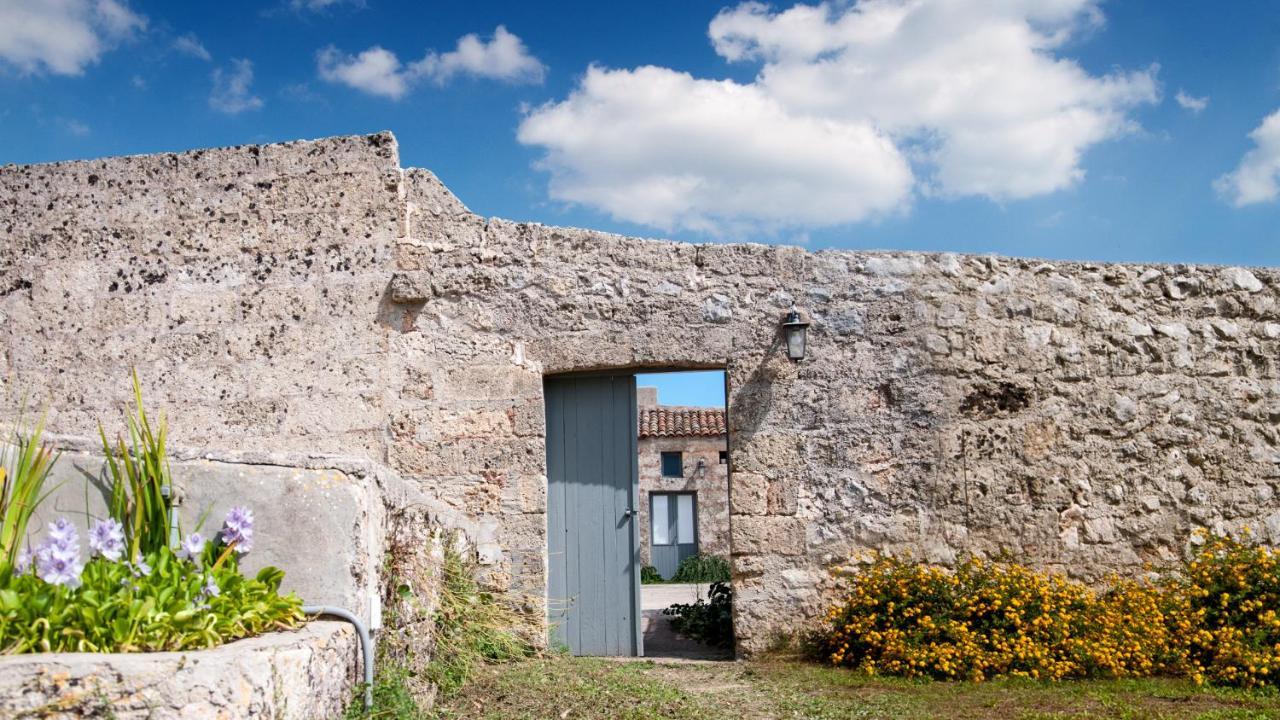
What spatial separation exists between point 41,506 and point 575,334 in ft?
12.3

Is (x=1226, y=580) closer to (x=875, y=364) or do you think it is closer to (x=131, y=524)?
(x=875, y=364)

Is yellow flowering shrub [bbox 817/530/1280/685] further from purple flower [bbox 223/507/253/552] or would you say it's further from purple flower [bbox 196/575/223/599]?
purple flower [bbox 196/575/223/599]

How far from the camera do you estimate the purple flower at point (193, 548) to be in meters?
3.24

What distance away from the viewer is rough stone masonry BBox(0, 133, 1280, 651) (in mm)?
6766

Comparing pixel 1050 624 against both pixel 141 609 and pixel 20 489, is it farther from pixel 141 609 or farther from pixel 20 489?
pixel 20 489

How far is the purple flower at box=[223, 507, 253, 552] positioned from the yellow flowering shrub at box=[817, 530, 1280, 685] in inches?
155

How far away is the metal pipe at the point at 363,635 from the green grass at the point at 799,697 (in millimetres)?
912

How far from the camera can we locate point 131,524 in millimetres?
3400

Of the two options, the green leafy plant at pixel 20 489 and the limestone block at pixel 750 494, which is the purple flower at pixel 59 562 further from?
the limestone block at pixel 750 494

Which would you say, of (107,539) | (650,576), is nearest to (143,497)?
(107,539)

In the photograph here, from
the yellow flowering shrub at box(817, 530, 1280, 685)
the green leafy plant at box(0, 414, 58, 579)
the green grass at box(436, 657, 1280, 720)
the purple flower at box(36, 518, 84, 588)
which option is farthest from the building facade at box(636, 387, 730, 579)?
the purple flower at box(36, 518, 84, 588)

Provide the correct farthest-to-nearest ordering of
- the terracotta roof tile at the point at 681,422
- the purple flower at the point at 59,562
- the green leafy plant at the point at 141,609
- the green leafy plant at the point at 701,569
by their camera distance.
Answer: the terracotta roof tile at the point at 681,422, the green leafy plant at the point at 701,569, the purple flower at the point at 59,562, the green leafy plant at the point at 141,609

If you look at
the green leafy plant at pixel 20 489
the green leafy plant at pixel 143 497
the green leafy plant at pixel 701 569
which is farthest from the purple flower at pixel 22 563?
the green leafy plant at pixel 701 569

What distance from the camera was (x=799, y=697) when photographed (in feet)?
17.7
